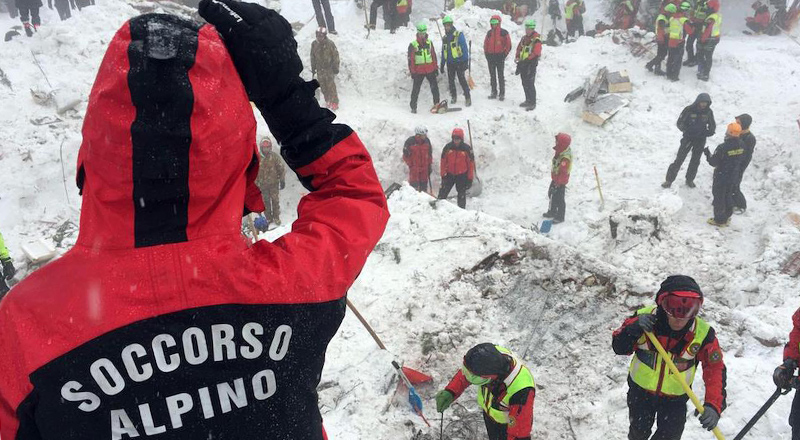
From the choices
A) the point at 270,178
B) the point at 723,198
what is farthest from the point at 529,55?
the point at 270,178

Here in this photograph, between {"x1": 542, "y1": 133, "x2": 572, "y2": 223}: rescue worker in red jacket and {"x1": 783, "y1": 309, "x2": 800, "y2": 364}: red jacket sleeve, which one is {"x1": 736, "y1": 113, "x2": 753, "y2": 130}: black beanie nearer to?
{"x1": 542, "y1": 133, "x2": 572, "y2": 223}: rescue worker in red jacket

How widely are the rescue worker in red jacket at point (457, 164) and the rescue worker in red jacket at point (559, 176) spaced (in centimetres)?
168

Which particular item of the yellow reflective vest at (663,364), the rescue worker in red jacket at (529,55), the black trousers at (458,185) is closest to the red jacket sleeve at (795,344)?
the yellow reflective vest at (663,364)

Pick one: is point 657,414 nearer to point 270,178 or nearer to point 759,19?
point 270,178

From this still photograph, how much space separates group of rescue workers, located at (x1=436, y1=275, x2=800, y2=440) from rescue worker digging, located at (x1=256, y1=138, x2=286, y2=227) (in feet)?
25.5

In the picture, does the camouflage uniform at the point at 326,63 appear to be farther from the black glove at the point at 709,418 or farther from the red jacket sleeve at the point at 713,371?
the black glove at the point at 709,418

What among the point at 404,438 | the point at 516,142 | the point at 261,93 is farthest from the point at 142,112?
the point at 516,142

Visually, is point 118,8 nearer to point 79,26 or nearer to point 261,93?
point 79,26

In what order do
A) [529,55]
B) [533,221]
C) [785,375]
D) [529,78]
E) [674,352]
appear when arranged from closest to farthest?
[674,352] → [785,375] → [533,221] → [529,55] → [529,78]

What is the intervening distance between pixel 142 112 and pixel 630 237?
10.0 metres

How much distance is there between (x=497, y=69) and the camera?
1445cm

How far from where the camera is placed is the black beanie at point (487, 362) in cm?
427

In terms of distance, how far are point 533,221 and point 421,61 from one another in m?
4.88

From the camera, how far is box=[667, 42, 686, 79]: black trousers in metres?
14.1
